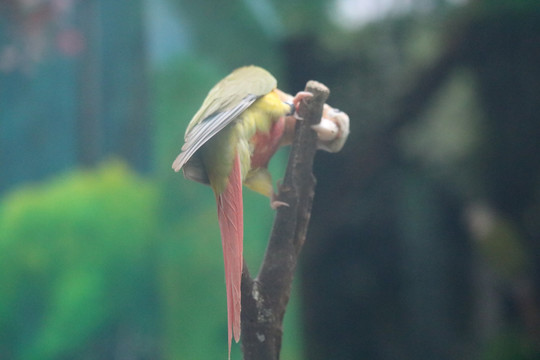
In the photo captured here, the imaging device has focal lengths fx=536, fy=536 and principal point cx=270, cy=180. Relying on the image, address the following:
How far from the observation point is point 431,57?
233 cm

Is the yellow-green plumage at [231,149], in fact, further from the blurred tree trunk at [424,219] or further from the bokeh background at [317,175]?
the blurred tree trunk at [424,219]

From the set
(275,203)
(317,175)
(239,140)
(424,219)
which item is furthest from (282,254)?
(424,219)

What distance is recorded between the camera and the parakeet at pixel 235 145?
689mm

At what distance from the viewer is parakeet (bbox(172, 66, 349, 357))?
69 centimetres

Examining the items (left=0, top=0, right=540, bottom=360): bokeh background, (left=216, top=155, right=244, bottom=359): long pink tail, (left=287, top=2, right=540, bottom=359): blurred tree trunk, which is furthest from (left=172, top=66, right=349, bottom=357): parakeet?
(left=287, top=2, right=540, bottom=359): blurred tree trunk

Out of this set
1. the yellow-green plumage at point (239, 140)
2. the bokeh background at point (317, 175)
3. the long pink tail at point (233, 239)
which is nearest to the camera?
the long pink tail at point (233, 239)

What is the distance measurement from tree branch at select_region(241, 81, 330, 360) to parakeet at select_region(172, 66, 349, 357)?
1.1 inches

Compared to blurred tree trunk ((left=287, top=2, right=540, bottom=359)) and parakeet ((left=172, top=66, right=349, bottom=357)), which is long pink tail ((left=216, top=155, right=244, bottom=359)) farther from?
blurred tree trunk ((left=287, top=2, right=540, bottom=359))

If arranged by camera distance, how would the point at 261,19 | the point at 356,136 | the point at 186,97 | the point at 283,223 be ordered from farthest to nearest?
the point at 356,136
the point at 261,19
the point at 186,97
the point at 283,223

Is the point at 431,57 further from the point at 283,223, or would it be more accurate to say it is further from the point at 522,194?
the point at 283,223

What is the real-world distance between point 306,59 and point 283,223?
54.8 inches

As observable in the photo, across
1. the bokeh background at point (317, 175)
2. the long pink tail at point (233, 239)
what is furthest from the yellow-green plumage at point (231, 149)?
the bokeh background at point (317, 175)

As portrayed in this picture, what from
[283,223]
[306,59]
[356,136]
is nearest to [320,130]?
[283,223]

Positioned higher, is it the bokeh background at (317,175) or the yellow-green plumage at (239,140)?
the bokeh background at (317,175)
